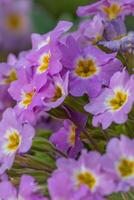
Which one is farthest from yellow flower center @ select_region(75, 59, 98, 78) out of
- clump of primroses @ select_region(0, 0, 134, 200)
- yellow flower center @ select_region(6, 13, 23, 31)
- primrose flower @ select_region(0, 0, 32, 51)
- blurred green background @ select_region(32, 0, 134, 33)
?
yellow flower center @ select_region(6, 13, 23, 31)

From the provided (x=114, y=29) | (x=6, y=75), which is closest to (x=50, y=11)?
(x=6, y=75)

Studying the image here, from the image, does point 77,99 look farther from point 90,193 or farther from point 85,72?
point 90,193

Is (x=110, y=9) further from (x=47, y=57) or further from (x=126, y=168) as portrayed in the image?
(x=126, y=168)

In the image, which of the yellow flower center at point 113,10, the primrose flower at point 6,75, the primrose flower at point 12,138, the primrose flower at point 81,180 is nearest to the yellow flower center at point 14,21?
the primrose flower at point 6,75

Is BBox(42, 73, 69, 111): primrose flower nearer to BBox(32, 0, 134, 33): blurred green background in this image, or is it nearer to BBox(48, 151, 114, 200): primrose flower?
BBox(48, 151, 114, 200): primrose flower

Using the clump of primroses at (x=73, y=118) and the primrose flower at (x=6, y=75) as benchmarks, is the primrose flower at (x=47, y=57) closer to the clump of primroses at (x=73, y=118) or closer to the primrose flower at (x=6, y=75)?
the clump of primroses at (x=73, y=118)

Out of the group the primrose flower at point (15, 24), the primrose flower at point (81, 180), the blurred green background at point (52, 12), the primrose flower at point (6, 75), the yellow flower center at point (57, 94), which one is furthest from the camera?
the primrose flower at point (15, 24)
